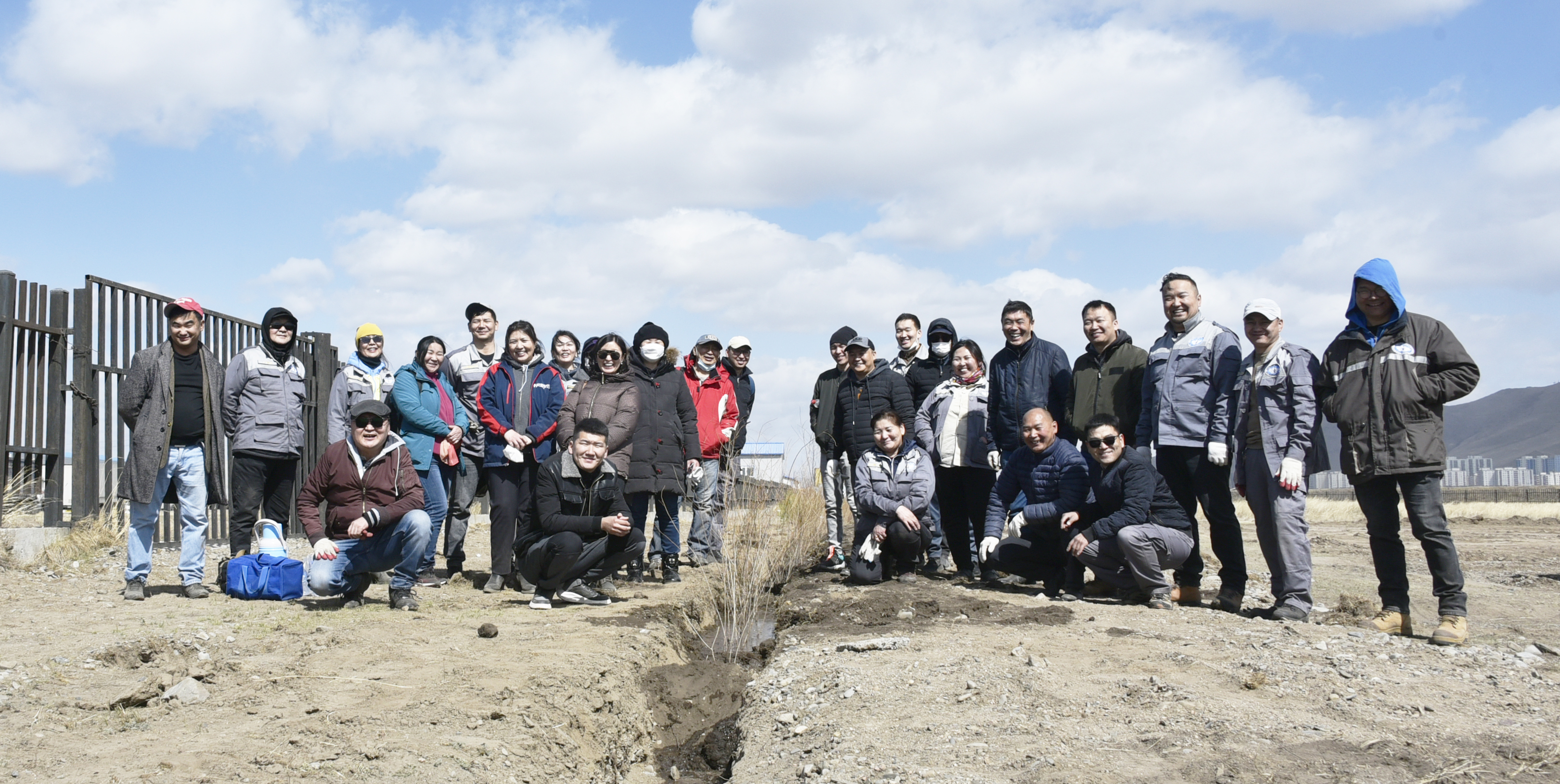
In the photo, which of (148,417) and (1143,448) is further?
(1143,448)

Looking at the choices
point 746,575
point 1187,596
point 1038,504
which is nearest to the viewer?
point 1187,596

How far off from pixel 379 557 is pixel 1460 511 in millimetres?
22238

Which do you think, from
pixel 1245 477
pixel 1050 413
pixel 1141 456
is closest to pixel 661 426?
pixel 1050 413

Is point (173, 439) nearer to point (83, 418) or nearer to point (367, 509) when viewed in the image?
point (367, 509)

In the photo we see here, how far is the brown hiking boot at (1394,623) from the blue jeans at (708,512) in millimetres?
4127

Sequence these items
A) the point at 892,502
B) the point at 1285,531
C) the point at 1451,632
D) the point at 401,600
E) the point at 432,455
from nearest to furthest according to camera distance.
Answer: the point at 1451,632 < the point at 1285,531 < the point at 401,600 < the point at 432,455 < the point at 892,502

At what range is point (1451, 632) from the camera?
4812mm

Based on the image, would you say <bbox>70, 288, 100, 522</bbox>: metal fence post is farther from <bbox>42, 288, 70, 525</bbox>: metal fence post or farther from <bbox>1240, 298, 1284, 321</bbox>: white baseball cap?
<bbox>1240, 298, 1284, 321</bbox>: white baseball cap

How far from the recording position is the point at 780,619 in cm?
655

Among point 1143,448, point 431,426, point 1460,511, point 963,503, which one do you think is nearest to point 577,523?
point 431,426

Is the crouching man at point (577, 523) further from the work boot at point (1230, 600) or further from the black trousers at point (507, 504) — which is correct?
the work boot at point (1230, 600)

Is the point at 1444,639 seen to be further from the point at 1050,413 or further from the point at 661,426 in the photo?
the point at 661,426

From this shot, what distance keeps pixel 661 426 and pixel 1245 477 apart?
365 cm

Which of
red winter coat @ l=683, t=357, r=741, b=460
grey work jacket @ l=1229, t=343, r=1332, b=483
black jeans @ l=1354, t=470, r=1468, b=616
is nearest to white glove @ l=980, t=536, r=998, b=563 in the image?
grey work jacket @ l=1229, t=343, r=1332, b=483
